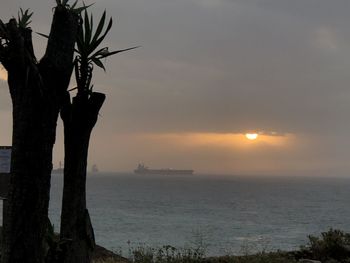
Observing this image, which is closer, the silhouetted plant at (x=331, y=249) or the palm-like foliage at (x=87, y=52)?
the palm-like foliage at (x=87, y=52)

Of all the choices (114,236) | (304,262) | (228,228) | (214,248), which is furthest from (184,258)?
(228,228)

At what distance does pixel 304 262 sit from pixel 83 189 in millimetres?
6171

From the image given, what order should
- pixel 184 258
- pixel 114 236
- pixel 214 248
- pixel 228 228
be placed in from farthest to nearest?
pixel 228 228 < pixel 114 236 < pixel 214 248 < pixel 184 258

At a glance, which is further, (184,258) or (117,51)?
(184,258)

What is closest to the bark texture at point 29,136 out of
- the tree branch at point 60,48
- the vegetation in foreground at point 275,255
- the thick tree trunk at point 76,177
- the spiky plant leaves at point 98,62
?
the tree branch at point 60,48

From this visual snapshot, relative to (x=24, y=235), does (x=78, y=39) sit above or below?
above

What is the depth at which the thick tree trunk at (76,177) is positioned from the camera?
697 cm

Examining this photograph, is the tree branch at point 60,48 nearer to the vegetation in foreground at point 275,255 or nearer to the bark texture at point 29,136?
the bark texture at point 29,136

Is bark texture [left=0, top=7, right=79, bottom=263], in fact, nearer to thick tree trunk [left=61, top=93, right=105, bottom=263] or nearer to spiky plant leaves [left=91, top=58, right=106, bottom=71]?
thick tree trunk [left=61, top=93, right=105, bottom=263]

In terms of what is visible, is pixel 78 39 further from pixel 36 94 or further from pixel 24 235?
pixel 24 235

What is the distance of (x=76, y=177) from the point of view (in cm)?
703

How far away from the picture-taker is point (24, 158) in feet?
18.9

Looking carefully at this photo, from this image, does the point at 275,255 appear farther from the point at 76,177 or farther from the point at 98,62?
the point at 98,62

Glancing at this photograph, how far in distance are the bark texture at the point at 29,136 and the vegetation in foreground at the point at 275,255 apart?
4847 millimetres
